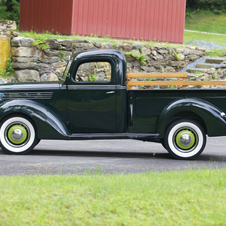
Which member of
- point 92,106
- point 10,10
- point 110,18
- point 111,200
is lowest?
point 111,200

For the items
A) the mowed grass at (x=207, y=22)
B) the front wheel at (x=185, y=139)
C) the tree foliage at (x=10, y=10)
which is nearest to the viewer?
the front wheel at (x=185, y=139)

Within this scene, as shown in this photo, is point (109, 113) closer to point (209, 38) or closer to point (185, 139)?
point (185, 139)

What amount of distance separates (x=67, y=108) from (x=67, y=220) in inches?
148

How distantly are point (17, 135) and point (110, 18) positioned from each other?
36.3 ft

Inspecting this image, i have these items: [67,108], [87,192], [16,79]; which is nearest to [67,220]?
[87,192]

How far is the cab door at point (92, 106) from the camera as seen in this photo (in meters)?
6.85

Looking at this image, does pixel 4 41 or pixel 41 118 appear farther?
pixel 4 41

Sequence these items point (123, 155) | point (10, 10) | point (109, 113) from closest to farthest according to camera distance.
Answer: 1. point (109, 113)
2. point (123, 155)
3. point (10, 10)

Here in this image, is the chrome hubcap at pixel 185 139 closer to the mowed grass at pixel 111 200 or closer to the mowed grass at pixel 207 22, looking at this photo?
the mowed grass at pixel 111 200

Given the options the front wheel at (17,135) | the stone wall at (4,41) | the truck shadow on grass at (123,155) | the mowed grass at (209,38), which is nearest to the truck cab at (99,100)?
the truck shadow on grass at (123,155)

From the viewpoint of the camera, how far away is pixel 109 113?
686 centimetres

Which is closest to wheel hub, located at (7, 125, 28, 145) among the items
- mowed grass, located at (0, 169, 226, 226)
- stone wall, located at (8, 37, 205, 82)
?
mowed grass, located at (0, 169, 226, 226)

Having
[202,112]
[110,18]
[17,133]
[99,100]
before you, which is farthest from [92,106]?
[110,18]

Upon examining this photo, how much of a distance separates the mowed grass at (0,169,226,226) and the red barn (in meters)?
12.0
